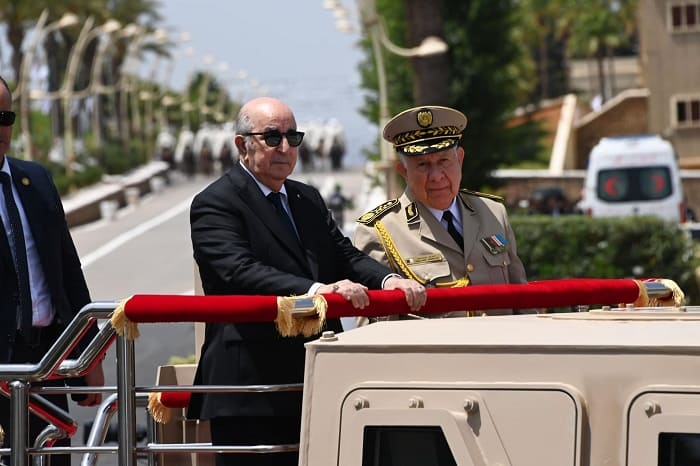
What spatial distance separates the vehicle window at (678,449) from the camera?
348 cm

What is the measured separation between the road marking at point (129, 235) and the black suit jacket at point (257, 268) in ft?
95.6

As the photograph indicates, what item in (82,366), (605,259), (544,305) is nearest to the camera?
(82,366)

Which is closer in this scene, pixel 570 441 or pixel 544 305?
pixel 570 441

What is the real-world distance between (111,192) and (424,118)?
51.3m

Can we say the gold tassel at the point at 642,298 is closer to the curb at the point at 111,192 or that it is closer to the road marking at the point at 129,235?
the road marking at the point at 129,235

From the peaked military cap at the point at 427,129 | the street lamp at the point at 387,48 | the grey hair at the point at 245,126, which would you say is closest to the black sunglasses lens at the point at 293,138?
the grey hair at the point at 245,126

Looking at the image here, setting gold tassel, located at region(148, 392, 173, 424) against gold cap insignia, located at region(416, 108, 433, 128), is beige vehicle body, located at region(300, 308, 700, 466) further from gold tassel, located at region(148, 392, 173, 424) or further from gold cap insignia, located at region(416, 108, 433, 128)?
gold cap insignia, located at region(416, 108, 433, 128)

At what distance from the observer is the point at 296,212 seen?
16.3 ft

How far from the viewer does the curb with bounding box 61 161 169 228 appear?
1974 inches

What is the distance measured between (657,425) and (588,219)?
21.6 meters

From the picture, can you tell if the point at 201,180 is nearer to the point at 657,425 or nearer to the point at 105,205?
the point at 105,205

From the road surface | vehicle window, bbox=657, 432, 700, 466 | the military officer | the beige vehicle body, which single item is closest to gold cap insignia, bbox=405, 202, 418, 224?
the military officer

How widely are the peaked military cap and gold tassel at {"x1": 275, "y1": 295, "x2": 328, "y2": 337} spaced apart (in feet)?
4.76

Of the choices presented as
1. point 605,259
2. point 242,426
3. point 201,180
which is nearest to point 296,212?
point 242,426
